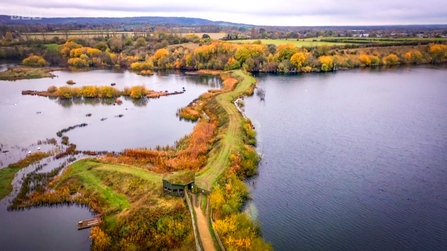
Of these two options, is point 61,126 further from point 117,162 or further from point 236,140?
point 236,140

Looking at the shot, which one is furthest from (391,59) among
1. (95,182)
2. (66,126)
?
(95,182)

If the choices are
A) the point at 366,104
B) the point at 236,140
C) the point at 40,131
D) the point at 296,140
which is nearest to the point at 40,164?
the point at 40,131

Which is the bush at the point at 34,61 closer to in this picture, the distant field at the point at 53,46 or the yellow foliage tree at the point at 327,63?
the distant field at the point at 53,46

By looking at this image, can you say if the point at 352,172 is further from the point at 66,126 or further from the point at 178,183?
the point at 66,126

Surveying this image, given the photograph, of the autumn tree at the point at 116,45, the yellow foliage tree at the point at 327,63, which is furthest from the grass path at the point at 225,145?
the autumn tree at the point at 116,45

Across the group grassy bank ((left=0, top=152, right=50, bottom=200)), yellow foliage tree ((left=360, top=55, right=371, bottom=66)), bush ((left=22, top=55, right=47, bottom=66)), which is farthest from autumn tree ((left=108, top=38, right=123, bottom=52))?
grassy bank ((left=0, top=152, right=50, bottom=200))

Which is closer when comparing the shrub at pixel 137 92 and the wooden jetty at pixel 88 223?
the wooden jetty at pixel 88 223
